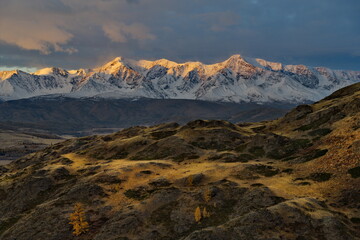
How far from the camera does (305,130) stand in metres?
83.8

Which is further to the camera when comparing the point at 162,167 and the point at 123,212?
the point at 162,167

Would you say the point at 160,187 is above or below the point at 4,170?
above

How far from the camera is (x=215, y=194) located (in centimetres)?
5094

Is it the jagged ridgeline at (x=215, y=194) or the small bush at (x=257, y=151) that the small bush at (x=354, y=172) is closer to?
the jagged ridgeline at (x=215, y=194)

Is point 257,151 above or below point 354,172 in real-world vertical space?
below

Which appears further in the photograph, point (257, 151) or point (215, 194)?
point (257, 151)

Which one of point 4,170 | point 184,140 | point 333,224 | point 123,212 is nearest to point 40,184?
point 123,212

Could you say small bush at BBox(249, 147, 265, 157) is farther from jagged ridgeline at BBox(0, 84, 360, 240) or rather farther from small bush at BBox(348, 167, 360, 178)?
small bush at BBox(348, 167, 360, 178)

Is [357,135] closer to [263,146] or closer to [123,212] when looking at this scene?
[263,146]

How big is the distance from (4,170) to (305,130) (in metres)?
126

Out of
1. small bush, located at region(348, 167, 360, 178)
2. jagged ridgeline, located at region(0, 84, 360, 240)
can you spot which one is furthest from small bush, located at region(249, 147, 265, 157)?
small bush, located at region(348, 167, 360, 178)

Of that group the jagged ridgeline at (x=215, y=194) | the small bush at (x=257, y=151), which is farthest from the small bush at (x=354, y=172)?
the small bush at (x=257, y=151)

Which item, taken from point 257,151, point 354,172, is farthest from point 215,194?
point 257,151

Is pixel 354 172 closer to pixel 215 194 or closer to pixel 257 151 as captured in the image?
pixel 215 194
